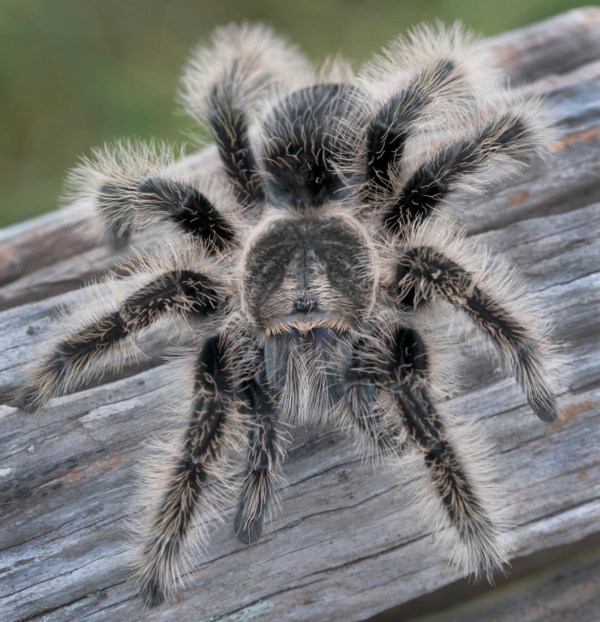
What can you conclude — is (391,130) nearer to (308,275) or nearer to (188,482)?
(308,275)

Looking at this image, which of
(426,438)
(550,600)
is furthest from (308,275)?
(550,600)

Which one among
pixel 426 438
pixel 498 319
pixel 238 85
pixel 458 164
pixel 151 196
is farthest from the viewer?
pixel 238 85

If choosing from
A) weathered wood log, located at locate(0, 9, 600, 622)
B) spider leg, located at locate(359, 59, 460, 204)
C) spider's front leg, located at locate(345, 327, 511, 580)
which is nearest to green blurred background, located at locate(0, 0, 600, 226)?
weathered wood log, located at locate(0, 9, 600, 622)

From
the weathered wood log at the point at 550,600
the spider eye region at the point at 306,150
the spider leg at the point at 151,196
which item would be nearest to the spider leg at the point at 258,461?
the spider leg at the point at 151,196

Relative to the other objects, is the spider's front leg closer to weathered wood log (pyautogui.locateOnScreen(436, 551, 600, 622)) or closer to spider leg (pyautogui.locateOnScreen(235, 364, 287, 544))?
spider leg (pyautogui.locateOnScreen(235, 364, 287, 544))

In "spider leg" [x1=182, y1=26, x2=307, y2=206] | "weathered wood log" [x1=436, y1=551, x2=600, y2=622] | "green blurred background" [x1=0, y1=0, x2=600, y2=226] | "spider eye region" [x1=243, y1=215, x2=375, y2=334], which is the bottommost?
"weathered wood log" [x1=436, y1=551, x2=600, y2=622]

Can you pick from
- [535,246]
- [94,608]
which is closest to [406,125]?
[535,246]
